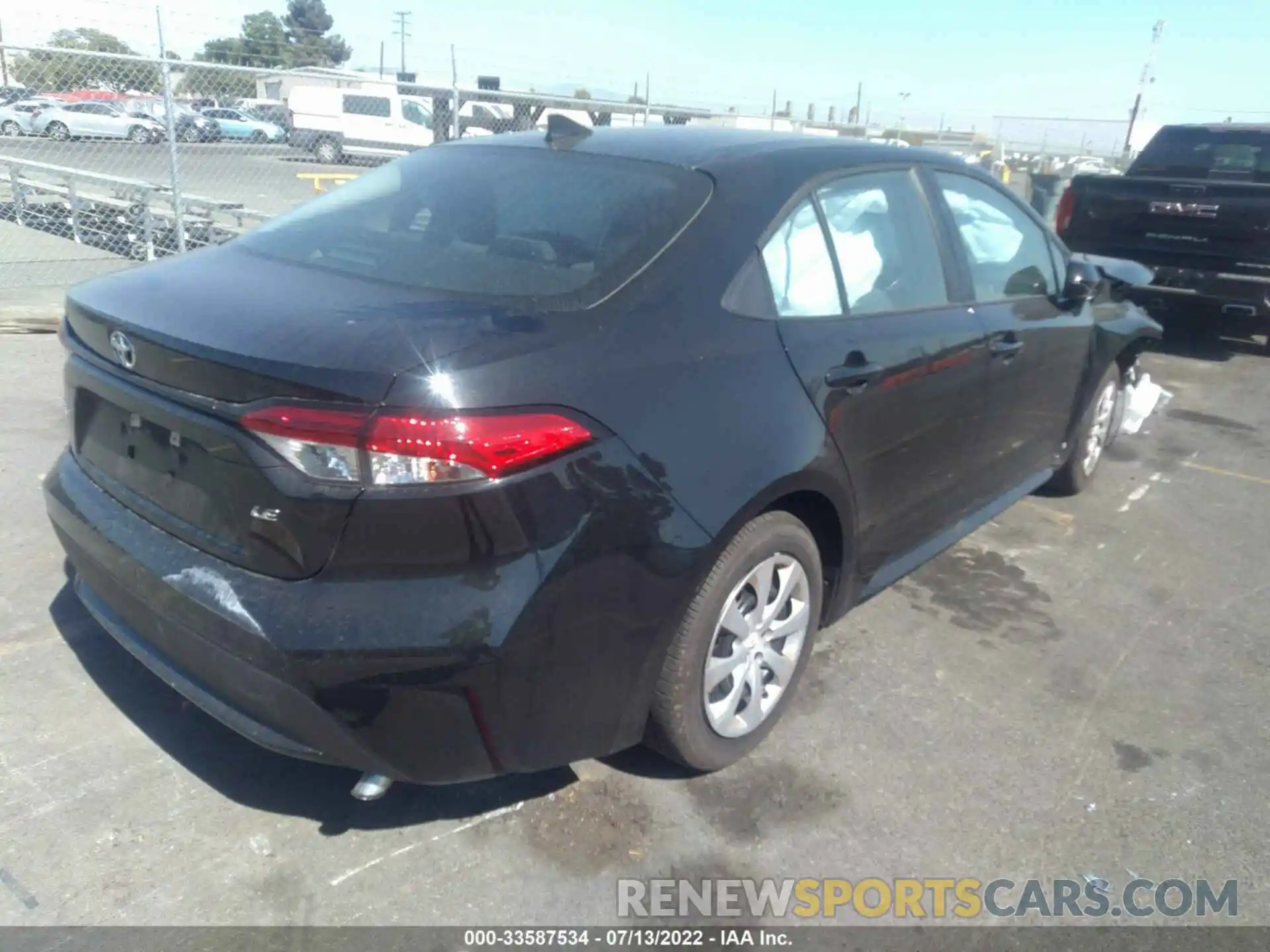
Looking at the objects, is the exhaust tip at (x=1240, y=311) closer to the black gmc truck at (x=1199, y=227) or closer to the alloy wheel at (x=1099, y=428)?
the black gmc truck at (x=1199, y=227)

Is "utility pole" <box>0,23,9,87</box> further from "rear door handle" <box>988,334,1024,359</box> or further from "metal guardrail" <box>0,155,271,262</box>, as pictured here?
"rear door handle" <box>988,334,1024,359</box>

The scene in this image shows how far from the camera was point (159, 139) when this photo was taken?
11250 millimetres

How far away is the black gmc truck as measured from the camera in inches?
319

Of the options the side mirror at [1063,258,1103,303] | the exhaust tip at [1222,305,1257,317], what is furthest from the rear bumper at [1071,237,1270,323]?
the side mirror at [1063,258,1103,303]

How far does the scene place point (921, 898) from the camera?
249 cm

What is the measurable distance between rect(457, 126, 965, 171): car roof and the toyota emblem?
1.38 meters

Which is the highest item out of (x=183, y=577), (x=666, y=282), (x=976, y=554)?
(x=666, y=282)

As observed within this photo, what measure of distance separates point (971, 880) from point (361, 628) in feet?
5.37

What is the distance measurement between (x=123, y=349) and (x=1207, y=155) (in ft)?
33.2

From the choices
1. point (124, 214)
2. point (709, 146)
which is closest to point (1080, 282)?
point (709, 146)

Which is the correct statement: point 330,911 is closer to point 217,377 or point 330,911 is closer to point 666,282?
point 217,377

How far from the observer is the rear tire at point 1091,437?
16.4 ft

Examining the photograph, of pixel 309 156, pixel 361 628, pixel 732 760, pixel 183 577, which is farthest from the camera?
pixel 309 156

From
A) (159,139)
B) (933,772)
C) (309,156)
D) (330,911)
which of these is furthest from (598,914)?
(309,156)
